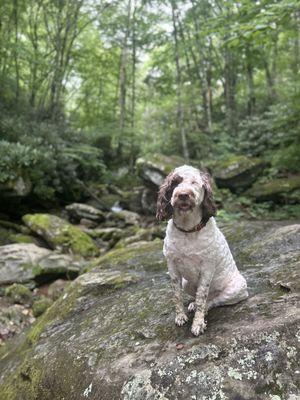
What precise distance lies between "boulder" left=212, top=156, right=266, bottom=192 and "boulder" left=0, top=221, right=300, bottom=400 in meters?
7.90

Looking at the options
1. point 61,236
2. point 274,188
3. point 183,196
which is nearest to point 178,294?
point 183,196

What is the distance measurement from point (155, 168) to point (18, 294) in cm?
715

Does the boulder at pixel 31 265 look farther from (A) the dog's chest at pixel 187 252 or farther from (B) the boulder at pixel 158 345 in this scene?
(A) the dog's chest at pixel 187 252

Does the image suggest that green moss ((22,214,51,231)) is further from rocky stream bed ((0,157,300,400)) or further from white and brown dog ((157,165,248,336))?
white and brown dog ((157,165,248,336))

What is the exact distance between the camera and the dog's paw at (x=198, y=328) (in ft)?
9.15

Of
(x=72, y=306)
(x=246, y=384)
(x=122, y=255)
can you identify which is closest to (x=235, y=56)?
(x=122, y=255)

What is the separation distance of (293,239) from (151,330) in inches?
96.3

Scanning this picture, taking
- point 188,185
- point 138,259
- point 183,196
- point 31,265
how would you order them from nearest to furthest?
point 183,196
point 188,185
point 138,259
point 31,265

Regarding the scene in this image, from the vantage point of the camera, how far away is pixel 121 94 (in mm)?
18031

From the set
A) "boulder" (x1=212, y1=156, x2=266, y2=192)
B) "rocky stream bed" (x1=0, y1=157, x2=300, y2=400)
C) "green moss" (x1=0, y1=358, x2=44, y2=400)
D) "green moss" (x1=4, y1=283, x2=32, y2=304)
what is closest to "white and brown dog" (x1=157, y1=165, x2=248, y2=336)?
"rocky stream bed" (x1=0, y1=157, x2=300, y2=400)

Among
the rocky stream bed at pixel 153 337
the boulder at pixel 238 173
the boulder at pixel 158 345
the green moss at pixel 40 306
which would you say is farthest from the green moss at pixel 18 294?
the boulder at pixel 238 173

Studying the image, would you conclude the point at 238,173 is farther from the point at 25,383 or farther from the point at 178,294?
the point at 25,383

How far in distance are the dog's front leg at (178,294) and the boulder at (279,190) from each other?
8.48 meters

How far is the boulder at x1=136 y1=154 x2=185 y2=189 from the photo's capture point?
1265 centimetres
